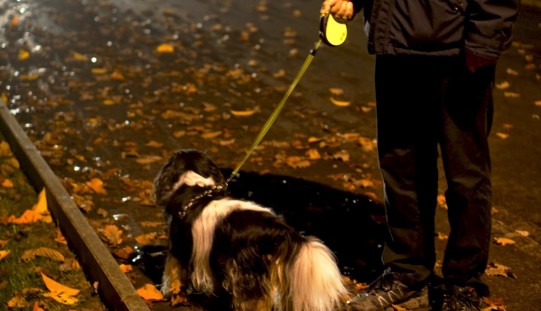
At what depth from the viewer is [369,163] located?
668 centimetres

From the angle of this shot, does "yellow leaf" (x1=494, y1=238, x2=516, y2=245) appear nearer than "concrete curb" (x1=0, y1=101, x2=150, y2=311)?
Result: No

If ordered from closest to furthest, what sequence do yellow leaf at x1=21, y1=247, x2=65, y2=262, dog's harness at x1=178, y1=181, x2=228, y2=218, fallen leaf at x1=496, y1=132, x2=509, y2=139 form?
dog's harness at x1=178, y1=181, x2=228, y2=218 → yellow leaf at x1=21, y1=247, x2=65, y2=262 → fallen leaf at x1=496, y1=132, x2=509, y2=139

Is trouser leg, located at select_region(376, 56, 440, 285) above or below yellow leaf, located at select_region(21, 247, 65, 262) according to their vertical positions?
above

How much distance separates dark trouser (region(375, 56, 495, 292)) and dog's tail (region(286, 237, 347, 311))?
803 mm

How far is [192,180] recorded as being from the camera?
164 inches

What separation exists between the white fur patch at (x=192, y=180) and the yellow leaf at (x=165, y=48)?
22.5ft

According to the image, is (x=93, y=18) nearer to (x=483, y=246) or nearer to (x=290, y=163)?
(x=290, y=163)

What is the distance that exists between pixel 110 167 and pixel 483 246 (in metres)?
3.92

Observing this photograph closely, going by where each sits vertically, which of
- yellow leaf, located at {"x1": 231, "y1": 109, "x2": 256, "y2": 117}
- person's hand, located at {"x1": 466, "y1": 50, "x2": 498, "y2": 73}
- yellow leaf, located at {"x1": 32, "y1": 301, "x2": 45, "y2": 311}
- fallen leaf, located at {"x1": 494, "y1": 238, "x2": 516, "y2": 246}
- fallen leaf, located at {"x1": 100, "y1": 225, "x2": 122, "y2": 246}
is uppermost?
person's hand, located at {"x1": 466, "y1": 50, "x2": 498, "y2": 73}

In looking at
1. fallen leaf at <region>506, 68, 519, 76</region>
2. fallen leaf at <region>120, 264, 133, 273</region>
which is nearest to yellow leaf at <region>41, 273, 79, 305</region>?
fallen leaf at <region>120, 264, 133, 273</region>

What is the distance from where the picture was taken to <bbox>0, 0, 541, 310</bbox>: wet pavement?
5.55m

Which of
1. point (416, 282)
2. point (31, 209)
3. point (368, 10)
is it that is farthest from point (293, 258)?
point (31, 209)

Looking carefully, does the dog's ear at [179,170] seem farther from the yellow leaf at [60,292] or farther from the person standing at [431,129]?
the person standing at [431,129]

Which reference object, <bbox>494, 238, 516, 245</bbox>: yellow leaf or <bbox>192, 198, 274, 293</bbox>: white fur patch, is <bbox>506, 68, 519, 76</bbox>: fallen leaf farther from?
<bbox>192, 198, 274, 293</bbox>: white fur patch
